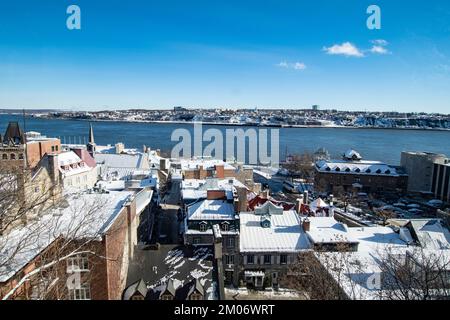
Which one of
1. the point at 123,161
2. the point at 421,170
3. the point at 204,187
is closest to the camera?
the point at 204,187

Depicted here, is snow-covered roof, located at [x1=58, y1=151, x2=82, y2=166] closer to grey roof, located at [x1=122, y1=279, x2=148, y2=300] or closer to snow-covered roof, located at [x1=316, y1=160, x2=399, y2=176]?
grey roof, located at [x1=122, y1=279, x2=148, y2=300]

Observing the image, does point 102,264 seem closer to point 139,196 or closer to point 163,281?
point 163,281

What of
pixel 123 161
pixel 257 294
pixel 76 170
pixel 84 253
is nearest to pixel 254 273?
pixel 257 294

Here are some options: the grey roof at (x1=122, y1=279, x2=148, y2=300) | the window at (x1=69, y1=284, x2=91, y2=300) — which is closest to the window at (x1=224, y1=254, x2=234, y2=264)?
the grey roof at (x1=122, y1=279, x2=148, y2=300)

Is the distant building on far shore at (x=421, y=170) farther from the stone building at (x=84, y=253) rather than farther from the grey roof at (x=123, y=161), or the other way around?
the stone building at (x=84, y=253)

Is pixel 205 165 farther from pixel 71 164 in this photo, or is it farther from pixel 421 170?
pixel 421 170

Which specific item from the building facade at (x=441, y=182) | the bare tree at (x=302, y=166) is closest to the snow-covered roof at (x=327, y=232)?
the building facade at (x=441, y=182)
